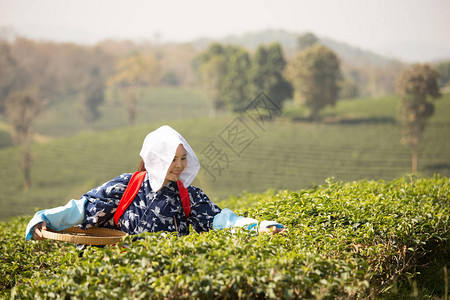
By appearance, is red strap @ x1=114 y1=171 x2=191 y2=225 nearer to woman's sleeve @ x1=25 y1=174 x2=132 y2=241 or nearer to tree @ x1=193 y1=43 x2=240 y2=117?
woman's sleeve @ x1=25 y1=174 x2=132 y2=241

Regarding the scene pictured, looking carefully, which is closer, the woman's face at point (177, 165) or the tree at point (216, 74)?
the woman's face at point (177, 165)

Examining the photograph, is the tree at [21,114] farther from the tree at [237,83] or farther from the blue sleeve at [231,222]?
the blue sleeve at [231,222]

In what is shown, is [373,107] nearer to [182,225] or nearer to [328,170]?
[328,170]

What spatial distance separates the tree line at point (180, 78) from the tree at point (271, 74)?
3.2 inches

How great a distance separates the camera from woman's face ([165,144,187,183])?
2.94 m

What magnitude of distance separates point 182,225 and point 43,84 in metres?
54.9

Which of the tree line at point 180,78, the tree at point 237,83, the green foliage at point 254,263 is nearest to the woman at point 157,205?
the green foliage at point 254,263

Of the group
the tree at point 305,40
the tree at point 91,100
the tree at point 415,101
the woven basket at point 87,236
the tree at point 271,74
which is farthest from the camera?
the tree at point 305,40

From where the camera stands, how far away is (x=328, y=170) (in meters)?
28.6

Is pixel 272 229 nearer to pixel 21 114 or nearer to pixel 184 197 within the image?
→ pixel 184 197

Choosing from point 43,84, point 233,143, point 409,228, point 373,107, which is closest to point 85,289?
point 409,228

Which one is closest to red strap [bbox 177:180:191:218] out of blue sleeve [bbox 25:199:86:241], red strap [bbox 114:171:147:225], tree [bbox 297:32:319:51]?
red strap [bbox 114:171:147:225]

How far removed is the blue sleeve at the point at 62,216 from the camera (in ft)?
Answer: 9.58

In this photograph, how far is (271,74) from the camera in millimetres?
37656
